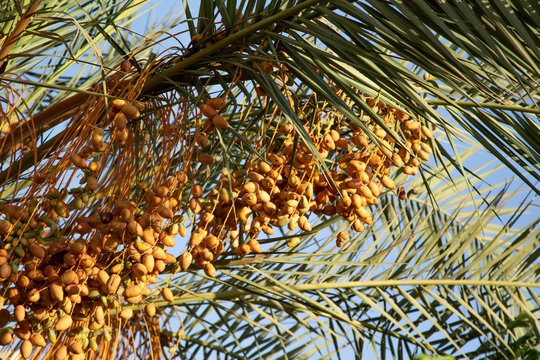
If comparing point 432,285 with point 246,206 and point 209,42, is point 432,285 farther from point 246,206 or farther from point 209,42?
point 209,42

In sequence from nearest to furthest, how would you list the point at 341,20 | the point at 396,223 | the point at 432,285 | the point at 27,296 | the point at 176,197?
the point at 341,20, the point at 27,296, the point at 176,197, the point at 432,285, the point at 396,223

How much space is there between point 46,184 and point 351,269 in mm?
717

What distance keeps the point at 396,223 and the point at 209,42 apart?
0.90m

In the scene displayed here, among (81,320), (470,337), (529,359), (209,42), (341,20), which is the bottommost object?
(529,359)

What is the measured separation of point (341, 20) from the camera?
33.6 inches

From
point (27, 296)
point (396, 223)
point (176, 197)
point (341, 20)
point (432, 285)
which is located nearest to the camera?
point (341, 20)

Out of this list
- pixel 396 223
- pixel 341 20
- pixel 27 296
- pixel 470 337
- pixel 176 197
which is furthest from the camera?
pixel 396 223

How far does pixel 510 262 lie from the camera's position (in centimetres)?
149

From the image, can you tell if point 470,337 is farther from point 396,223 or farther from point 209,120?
point 209,120

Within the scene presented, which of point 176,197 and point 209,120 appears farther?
point 176,197

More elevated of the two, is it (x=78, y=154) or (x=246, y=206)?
(x=78, y=154)

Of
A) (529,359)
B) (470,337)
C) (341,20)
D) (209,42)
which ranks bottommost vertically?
(529,359)

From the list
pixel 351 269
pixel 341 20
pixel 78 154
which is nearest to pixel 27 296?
pixel 78 154

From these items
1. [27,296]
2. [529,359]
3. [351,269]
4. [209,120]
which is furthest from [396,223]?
[27,296]
